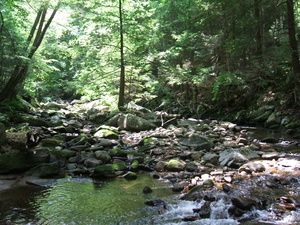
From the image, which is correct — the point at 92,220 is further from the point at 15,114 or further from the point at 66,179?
the point at 15,114

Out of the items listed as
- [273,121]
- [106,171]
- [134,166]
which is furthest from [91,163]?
[273,121]

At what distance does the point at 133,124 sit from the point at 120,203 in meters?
7.41

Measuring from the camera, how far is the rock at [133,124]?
1145 cm

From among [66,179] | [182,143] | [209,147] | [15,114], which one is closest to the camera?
[66,179]

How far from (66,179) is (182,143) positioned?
4259 millimetres

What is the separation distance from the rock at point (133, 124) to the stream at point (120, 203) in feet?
20.1

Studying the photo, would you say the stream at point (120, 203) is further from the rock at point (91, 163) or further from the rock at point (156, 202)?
the rock at point (91, 163)

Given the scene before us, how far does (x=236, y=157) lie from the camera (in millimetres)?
6180

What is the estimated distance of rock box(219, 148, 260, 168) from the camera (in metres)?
5.99

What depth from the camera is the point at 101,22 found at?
12742mm

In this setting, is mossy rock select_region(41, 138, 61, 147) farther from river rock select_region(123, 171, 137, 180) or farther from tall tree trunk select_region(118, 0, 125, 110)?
tall tree trunk select_region(118, 0, 125, 110)

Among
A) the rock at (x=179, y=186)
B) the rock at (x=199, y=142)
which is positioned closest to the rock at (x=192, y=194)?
the rock at (x=179, y=186)

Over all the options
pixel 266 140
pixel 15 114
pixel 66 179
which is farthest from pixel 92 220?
pixel 15 114

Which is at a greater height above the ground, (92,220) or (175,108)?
(175,108)
